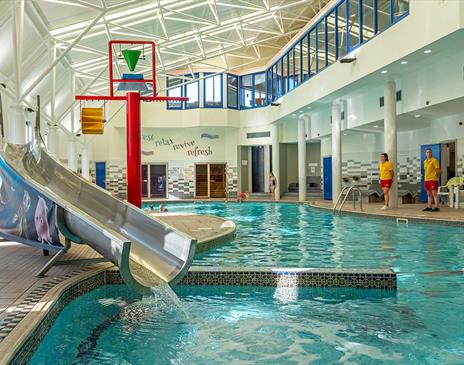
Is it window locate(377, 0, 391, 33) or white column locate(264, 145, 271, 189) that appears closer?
window locate(377, 0, 391, 33)

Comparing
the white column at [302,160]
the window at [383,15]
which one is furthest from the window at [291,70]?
the window at [383,15]

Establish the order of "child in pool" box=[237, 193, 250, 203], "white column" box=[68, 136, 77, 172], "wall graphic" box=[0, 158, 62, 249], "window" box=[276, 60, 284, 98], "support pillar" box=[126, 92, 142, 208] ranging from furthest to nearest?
"child in pool" box=[237, 193, 250, 203] → "window" box=[276, 60, 284, 98] → "white column" box=[68, 136, 77, 172] → "support pillar" box=[126, 92, 142, 208] → "wall graphic" box=[0, 158, 62, 249]

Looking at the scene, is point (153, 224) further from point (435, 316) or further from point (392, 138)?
point (392, 138)

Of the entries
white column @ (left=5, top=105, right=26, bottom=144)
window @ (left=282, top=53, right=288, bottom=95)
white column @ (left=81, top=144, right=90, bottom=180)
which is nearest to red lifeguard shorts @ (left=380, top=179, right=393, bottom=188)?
window @ (left=282, top=53, right=288, bottom=95)

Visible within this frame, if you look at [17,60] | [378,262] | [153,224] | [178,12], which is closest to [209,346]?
[153,224]

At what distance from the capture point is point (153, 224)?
516 cm

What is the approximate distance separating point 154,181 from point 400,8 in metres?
17.5

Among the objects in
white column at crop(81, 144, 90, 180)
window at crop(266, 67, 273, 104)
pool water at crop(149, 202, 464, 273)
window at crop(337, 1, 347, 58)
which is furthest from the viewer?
white column at crop(81, 144, 90, 180)

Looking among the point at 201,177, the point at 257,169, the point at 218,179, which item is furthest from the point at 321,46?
the point at 201,177

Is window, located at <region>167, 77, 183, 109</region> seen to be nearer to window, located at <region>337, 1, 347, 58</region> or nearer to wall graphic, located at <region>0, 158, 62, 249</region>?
window, located at <region>337, 1, 347, 58</region>

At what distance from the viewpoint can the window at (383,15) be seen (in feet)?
37.6

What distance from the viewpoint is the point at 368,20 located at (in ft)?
41.2

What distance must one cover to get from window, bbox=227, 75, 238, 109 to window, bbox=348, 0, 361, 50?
12.2 metres

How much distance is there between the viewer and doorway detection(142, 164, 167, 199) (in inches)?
1021
